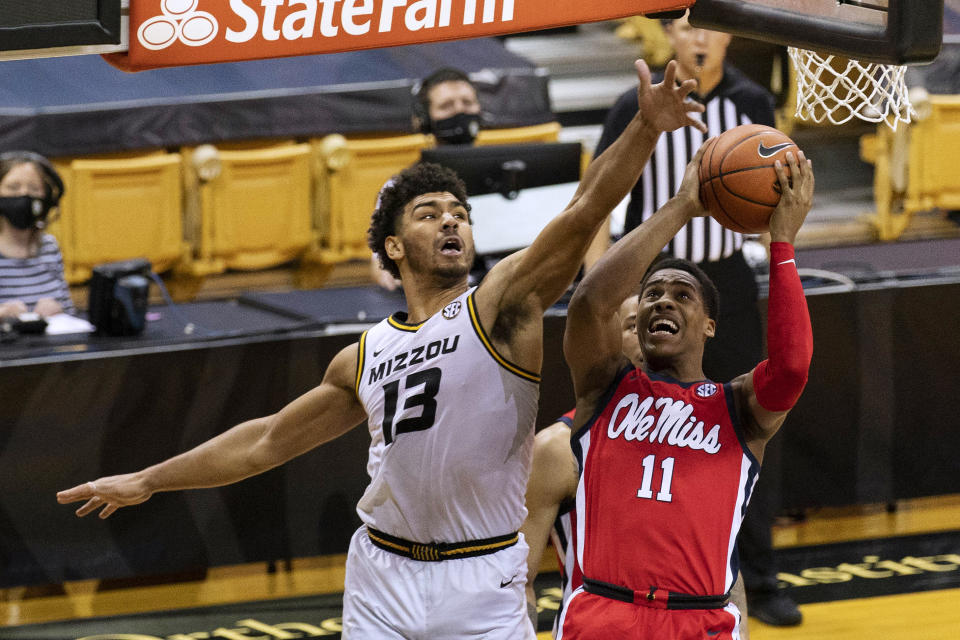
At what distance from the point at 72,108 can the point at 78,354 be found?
3482 millimetres

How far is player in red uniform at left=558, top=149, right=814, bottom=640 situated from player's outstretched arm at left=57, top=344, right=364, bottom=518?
735 millimetres

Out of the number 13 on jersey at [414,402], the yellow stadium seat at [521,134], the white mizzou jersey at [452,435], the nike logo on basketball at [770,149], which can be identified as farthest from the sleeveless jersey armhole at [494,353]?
the yellow stadium seat at [521,134]

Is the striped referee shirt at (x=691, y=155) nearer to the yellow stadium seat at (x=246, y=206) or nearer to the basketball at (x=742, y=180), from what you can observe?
the basketball at (x=742, y=180)

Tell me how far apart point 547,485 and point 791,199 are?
122 cm

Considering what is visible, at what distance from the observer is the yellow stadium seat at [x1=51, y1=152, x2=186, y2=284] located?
28.8 ft

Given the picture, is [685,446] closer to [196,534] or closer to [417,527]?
[417,527]

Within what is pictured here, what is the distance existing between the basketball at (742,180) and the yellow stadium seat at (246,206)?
573cm

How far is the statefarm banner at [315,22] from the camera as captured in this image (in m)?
3.44

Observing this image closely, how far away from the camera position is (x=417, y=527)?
3807mm

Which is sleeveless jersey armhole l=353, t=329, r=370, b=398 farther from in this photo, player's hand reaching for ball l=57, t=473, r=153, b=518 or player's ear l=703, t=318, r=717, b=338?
player's ear l=703, t=318, r=717, b=338

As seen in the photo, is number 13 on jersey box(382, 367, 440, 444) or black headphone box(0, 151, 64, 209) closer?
number 13 on jersey box(382, 367, 440, 444)

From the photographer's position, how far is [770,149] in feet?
12.6

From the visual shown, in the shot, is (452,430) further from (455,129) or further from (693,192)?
(455,129)

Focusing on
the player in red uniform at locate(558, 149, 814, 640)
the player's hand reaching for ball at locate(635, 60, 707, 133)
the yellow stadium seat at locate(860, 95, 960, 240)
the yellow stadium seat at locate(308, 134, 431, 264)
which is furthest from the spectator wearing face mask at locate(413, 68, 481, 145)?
the yellow stadium seat at locate(860, 95, 960, 240)
